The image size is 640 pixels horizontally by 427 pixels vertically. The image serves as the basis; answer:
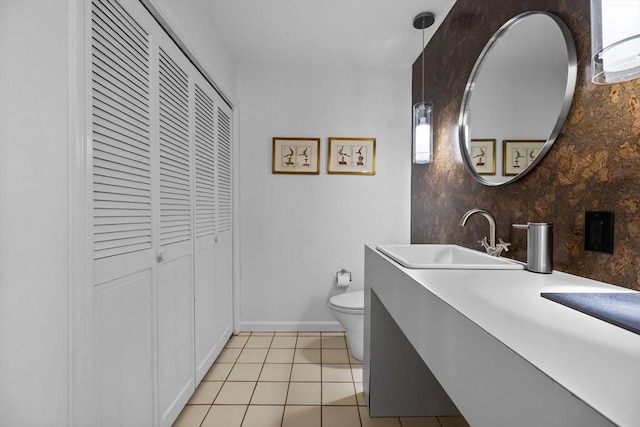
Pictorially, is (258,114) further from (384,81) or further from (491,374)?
(491,374)

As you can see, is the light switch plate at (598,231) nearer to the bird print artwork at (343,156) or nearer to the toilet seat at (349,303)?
the toilet seat at (349,303)

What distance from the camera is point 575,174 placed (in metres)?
1.15

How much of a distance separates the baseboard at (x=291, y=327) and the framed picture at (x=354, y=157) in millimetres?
1342

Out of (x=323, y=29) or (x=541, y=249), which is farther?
(x=323, y=29)

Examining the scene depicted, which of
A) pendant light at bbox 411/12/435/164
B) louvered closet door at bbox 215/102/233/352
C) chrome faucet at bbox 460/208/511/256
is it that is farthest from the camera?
louvered closet door at bbox 215/102/233/352

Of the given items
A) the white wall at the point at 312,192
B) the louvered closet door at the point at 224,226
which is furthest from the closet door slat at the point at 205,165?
the white wall at the point at 312,192

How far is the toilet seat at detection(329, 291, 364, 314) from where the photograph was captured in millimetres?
2302

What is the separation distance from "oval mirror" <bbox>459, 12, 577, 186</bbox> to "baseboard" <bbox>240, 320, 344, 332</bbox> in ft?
5.89

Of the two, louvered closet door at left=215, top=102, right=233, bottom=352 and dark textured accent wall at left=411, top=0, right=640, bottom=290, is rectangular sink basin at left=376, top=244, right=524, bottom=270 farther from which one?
louvered closet door at left=215, top=102, right=233, bottom=352

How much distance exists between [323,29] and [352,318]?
6.67 feet

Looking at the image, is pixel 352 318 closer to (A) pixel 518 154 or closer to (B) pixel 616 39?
(A) pixel 518 154

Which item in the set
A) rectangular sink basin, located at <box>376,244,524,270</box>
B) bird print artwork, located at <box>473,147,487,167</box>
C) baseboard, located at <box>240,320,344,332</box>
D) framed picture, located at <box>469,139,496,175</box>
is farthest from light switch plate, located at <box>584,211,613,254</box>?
baseboard, located at <box>240,320,344,332</box>

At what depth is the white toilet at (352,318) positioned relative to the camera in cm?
231

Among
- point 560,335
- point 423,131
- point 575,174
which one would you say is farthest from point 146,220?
point 423,131
